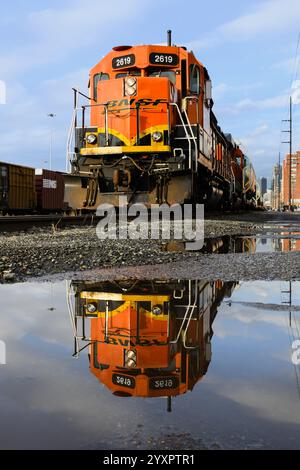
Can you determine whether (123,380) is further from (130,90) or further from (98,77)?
(98,77)

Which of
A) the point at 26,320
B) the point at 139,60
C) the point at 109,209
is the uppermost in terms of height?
the point at 139,60

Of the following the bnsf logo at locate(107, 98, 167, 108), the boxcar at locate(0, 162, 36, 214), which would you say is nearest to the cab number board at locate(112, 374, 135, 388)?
the bnsf logo at locate(107, 98, 167, 108)

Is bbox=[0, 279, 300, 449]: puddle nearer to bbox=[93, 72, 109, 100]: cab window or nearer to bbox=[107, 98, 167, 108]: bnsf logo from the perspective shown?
bbox=[107, 98, 167, 108]: bnsf logo

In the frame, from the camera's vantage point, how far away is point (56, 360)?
6.57 ft

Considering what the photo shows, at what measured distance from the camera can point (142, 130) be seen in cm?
1077

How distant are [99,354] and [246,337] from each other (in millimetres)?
785

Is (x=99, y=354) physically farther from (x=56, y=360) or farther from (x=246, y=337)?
(x=246, y=337)

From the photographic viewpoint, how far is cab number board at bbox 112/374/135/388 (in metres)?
1.72

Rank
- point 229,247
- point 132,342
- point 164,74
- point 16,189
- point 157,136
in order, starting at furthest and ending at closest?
point 16,189 → point 164,74 → point 157,136 → point 229,247 → point 132,342

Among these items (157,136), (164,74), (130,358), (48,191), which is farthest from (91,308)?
(48,191)

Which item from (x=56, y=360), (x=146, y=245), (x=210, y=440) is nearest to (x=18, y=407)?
(x=56, y=360)

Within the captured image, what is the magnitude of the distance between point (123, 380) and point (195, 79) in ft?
36.6

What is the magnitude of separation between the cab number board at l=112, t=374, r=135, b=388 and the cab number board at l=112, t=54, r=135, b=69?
10.7 meters

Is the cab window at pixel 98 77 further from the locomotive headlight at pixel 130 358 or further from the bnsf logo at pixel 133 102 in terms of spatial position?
the locomotive headlight at pixel 130 358
